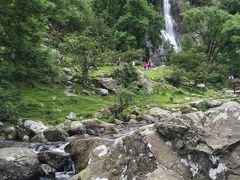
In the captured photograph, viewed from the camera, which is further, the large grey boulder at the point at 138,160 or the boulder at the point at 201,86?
the boulder at the point at 201,86

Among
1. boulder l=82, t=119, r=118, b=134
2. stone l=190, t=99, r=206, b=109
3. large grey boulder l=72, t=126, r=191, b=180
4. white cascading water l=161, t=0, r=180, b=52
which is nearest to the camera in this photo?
large grey boulder l=72, t=126, r=191, b=180

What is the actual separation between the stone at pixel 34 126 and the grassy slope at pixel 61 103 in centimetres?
234

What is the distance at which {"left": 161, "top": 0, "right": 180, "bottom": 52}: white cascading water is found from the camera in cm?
8500

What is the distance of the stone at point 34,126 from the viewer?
32.6 metres

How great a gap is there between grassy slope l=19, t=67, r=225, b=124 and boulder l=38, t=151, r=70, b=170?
14.8 metres

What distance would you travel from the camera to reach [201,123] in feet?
56.3

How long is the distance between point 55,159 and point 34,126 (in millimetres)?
12151

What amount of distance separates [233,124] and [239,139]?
844 millimetres

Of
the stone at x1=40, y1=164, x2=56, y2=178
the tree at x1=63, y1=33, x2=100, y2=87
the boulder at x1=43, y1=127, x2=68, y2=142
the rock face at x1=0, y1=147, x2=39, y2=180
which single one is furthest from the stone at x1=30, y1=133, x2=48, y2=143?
the tree at x1=63, y1=33, x2=100, y2=87

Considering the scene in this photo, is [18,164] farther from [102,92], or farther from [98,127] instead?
[102,92]

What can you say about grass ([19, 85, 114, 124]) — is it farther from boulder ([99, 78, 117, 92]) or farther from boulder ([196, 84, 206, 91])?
boulder ([196, 84, 206, 91])

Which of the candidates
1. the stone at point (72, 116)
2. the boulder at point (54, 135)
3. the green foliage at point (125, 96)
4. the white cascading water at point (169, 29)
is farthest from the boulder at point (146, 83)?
the white cascading water at point (169, 29)

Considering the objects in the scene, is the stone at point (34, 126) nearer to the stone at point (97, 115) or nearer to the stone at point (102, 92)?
the stone at point (97, 115)

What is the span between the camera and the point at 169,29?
3408 inches
